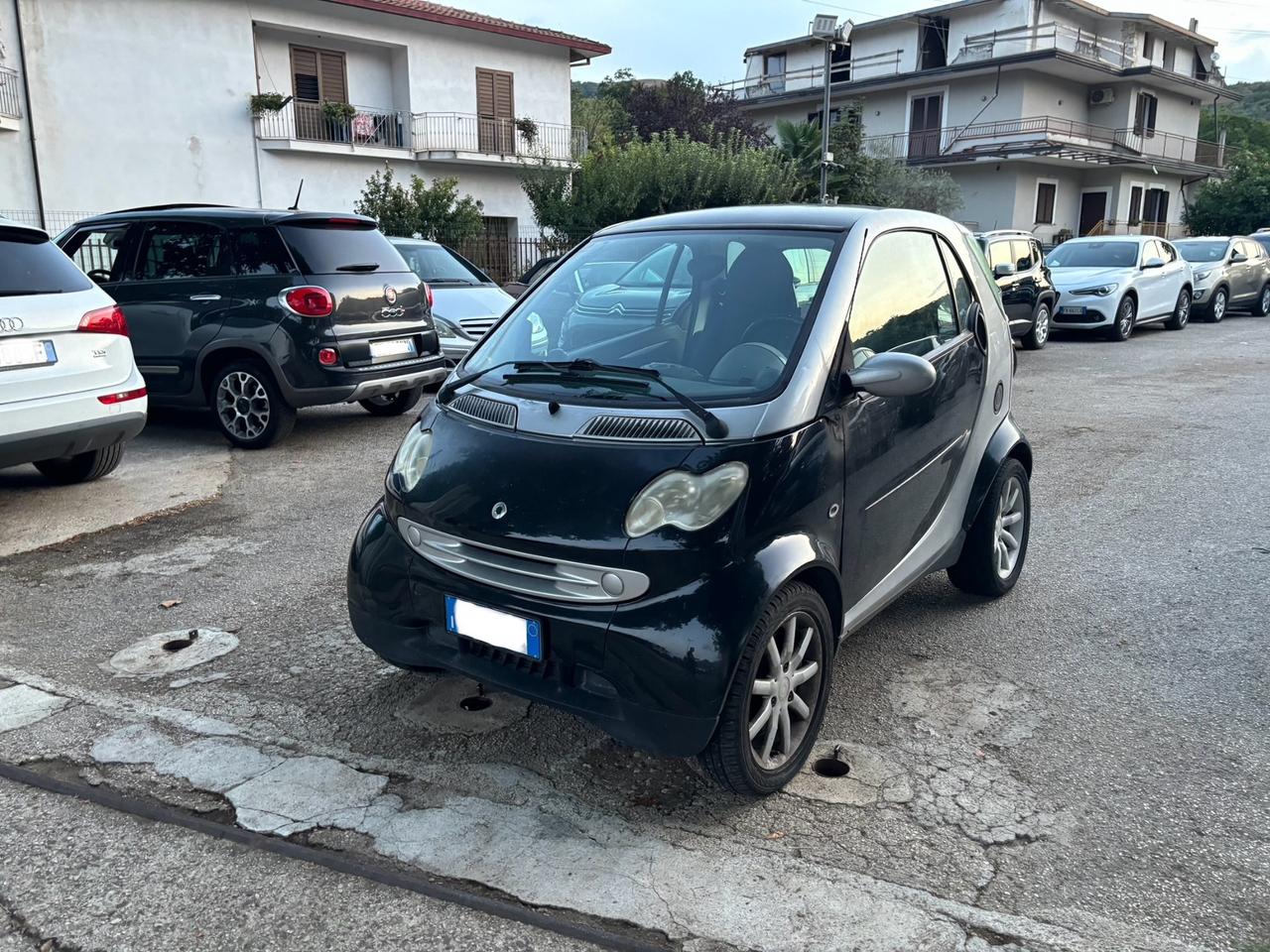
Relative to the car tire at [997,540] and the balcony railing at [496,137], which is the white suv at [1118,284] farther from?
the balcony railing at [496,137]

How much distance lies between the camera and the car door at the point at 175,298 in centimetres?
791

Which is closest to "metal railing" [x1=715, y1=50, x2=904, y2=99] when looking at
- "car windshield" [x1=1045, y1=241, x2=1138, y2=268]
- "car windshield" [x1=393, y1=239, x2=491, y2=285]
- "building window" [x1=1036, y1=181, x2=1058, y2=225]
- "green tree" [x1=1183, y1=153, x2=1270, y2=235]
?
"building window" [x1=1036, y1=181, x2=1058, y2=225]

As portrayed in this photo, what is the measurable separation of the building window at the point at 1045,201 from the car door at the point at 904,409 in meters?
38.1

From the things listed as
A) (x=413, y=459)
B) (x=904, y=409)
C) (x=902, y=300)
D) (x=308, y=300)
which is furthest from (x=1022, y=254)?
(x=413, y=459)

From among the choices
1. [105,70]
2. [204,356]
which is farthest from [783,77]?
[204,356]

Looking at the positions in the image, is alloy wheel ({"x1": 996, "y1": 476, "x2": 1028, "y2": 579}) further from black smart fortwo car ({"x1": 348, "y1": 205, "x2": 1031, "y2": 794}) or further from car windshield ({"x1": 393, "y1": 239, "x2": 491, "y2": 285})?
car windshield ({"x1": 393, "y1": 239, "x2": 491, "y2": 285})

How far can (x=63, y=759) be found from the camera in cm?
334

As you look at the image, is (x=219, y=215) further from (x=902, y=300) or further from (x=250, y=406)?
(x=902, y=300)

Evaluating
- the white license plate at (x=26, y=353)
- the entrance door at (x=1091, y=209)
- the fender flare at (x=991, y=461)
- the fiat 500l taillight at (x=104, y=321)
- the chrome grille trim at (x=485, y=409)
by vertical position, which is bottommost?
the fender flare at (x=991, y=461)

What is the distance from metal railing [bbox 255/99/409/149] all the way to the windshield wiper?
908 inches

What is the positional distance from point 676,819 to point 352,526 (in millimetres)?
3504

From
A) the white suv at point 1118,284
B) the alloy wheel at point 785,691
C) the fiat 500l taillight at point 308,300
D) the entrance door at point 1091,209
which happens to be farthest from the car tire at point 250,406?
the entrance door at point 1091,209

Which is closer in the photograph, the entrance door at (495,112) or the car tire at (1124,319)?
the car tire at (1124,319)

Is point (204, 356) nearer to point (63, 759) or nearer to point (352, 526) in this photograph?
point (352, 526)
